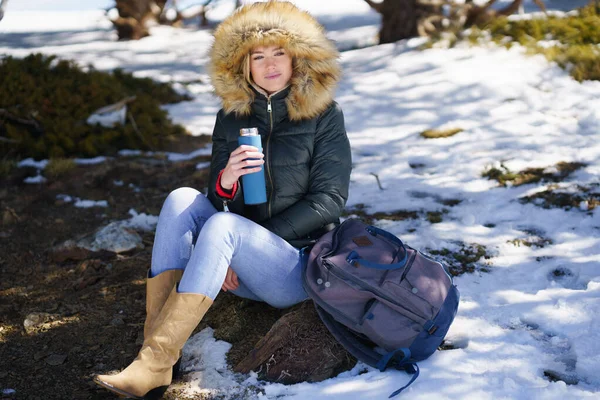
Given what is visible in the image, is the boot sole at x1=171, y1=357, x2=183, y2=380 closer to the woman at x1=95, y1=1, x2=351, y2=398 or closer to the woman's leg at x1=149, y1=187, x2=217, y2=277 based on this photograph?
the woman at x1=95, y1=1, x2=351, y2=398

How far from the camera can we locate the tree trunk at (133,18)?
14.2m

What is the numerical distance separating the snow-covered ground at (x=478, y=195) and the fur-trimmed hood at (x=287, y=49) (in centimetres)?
28

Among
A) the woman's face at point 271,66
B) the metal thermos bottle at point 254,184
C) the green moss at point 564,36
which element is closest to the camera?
the metal thermos bottle at point 254,184

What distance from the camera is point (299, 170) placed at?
9.89 feet

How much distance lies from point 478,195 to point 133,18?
11.8 meters

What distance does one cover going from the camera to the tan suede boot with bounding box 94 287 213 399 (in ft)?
8.05

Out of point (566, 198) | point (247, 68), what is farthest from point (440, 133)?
point (247, 68)

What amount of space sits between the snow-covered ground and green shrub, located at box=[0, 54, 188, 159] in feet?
2.13

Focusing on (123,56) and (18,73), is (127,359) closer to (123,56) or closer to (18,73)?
(18,73)

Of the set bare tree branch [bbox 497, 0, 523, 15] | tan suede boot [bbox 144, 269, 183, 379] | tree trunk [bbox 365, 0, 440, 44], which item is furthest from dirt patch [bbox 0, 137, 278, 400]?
bare tree branch [bbox 497, 0, 523, 15]

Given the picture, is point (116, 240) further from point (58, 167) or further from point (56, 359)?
point (58, 167)

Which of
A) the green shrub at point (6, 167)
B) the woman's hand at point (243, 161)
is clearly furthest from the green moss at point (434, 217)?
the green shrub at point (6, 167)

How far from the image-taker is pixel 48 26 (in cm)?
1850

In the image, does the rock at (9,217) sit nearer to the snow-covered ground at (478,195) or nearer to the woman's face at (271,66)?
the snow-covered ground at (478,195)
